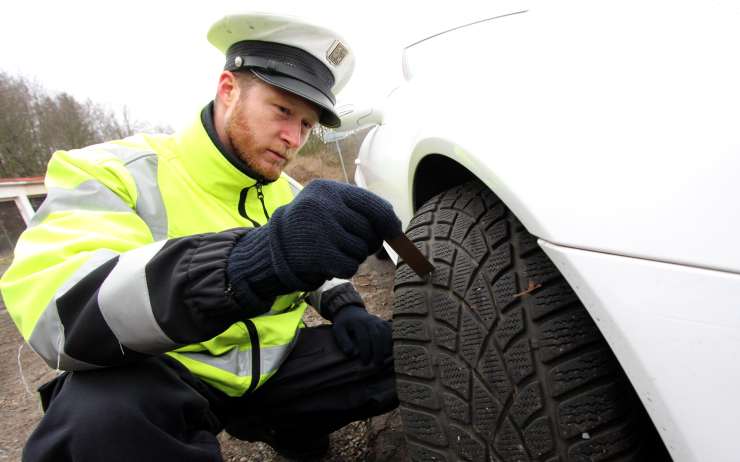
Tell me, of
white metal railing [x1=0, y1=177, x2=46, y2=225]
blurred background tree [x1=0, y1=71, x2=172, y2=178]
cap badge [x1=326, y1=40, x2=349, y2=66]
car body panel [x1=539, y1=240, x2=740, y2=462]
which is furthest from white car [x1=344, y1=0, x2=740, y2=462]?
blurred background tree [x1=0, y1=71, x2=172, y2=178]

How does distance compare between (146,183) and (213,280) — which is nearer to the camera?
(213,280)

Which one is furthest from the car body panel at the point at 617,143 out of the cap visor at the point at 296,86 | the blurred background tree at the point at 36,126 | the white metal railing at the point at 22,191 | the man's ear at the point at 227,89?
the blurred background tree at the point at 36,126

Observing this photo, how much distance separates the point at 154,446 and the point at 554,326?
0.82 meters

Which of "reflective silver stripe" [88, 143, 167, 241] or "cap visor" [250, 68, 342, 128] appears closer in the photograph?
"reflective silver stripe" [88, 143, 167, 241]

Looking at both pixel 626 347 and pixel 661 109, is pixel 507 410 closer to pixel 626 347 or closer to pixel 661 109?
pixel 626 347

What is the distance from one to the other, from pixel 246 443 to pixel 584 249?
5.17 feet

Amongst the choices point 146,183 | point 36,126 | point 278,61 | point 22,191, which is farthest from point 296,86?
point 36,126

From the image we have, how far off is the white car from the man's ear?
76cm

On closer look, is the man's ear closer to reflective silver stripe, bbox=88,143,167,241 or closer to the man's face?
the man's face

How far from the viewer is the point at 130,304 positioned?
0.68 m

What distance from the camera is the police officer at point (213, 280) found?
0.69 m

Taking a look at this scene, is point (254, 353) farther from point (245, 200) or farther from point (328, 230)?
point (328, 230)

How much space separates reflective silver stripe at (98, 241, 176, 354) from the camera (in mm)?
683

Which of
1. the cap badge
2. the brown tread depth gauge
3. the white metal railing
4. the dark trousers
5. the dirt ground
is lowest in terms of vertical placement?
the white metal railing
